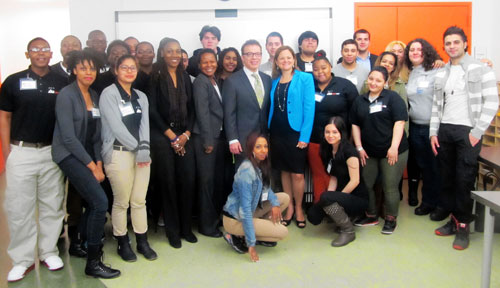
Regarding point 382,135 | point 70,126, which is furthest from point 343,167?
point 70,126

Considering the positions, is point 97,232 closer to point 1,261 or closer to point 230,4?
point 1,261

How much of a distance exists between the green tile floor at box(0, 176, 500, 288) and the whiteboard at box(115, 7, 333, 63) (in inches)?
102

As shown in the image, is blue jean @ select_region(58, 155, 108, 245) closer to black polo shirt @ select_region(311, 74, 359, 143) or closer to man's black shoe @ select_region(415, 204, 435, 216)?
black polo shirt @ select_region(311, 74, 359, 143)

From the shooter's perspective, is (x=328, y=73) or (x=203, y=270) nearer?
(x=203, y=270)

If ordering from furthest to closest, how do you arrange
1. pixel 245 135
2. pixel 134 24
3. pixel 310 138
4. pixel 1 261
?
pixel 134 24
pixel 310 138
pixel 245 135
pixel 1 261

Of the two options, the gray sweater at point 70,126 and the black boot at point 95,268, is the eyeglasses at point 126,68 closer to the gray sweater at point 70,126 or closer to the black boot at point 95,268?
the gray sweater at point 70,126

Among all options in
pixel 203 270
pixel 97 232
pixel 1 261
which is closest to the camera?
pixel 97 232

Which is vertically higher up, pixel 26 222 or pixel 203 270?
pixel 26 222

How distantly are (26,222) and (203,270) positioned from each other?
124 cm

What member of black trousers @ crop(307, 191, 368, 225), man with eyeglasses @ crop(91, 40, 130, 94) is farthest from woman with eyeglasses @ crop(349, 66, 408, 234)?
man with eyeglasses @ crop(91, 40, 130, 94)

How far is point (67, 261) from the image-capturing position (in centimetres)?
307

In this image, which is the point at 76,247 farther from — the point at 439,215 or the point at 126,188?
the point at 439,215

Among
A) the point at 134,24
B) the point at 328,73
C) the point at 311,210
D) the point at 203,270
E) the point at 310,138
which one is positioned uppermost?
the point at 134,24

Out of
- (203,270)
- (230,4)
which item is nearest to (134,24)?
(230,4)
